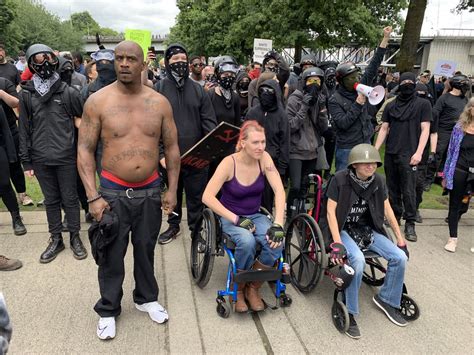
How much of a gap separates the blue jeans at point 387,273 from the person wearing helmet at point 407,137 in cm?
167

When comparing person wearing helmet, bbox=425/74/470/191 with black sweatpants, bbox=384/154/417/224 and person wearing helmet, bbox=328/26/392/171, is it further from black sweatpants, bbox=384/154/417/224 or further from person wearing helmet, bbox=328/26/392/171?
person wearing helmet, bbox=328/26/392/171

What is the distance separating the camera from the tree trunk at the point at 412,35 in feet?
30.0

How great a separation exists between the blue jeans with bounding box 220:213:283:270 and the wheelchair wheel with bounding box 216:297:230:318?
1.08 feet

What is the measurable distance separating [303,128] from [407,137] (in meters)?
1.28

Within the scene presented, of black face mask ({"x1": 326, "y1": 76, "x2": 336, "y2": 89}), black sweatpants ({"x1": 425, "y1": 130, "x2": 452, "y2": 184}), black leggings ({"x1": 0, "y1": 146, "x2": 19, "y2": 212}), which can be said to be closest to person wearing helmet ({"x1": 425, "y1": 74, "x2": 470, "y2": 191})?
black sweatpants ({"x1": 425, "y1": 130, "x2": 452, "y2": 184})

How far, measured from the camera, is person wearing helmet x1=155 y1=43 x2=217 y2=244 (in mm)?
3828

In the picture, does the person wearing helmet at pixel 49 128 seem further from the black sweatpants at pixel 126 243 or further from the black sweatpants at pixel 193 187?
the black sweatpants at pixel 126 243

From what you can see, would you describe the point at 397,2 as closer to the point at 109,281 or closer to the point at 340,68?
the point at 340,68

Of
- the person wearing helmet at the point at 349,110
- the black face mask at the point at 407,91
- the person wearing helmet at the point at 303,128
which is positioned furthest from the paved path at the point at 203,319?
the black face mask at the point at 407,91

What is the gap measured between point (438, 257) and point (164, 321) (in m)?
3.14

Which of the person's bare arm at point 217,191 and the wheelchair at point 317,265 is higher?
the person's bare arm at point 217,191

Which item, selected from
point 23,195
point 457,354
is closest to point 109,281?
point 457,354

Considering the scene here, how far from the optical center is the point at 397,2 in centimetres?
1662

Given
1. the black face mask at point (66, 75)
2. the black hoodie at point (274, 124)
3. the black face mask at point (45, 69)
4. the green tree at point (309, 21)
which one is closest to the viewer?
the black face mask at point (45, 69)
